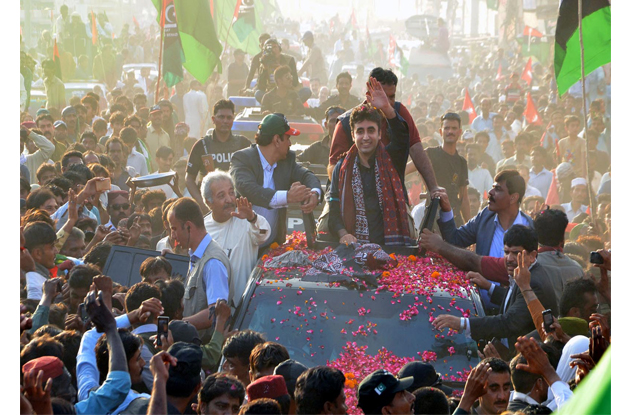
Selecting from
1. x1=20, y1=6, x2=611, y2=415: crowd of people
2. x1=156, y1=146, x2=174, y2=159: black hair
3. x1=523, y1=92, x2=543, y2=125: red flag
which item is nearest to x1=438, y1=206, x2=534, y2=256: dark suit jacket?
x1=20, y1=6, x2=611, y2=415: crowd of people

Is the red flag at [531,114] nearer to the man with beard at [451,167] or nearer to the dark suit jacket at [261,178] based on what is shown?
the man with beard at [451,167]

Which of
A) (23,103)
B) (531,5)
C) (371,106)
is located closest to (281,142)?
(371,106)

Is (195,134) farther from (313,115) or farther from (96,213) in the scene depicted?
(96,213)

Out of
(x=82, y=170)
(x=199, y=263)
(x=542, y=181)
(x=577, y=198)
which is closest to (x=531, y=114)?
(x=542, y=181)

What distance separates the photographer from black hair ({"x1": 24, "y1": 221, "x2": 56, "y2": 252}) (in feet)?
23.0

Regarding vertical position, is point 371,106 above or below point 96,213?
above

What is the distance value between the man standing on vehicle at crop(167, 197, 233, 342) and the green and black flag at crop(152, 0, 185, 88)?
368 inches

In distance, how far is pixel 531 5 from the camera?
4209 cm

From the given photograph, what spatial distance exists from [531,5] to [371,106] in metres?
37.4

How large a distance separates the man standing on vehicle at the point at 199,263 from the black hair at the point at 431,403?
2.11m

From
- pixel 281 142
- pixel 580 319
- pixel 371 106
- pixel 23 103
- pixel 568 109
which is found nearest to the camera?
pixel 580 319

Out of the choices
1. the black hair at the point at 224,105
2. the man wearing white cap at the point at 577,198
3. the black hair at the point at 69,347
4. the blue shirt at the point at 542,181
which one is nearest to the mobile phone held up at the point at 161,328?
the black hair at the point at 69,347

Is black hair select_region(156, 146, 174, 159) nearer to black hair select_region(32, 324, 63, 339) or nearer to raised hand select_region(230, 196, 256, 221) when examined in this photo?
raised hand select_region(230, 196, 256, 221)

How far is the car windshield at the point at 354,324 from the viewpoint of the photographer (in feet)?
18.9
